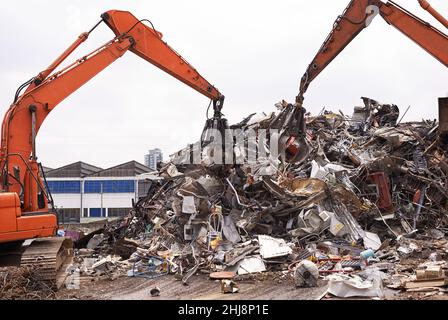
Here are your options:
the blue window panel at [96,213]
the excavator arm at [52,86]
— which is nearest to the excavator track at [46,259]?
the excavator arm at [52,86]

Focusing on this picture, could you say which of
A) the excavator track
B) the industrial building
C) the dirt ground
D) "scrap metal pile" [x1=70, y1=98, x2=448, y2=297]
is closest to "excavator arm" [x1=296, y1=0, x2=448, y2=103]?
"scrap metal pile" [x1=70, y1=98, x2=448, y2=297]

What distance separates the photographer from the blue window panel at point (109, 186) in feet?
91.9

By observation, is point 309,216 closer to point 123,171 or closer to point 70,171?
point 123,171

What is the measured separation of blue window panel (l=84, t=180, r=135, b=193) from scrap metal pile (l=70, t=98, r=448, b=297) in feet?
51.0

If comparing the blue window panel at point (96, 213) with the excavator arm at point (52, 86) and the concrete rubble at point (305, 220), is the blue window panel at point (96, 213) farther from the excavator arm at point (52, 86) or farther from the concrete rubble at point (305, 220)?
the excavator arm at point (52, 86)

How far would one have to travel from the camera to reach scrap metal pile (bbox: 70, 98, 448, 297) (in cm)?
851

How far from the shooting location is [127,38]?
966cm

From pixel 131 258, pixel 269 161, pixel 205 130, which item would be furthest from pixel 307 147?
pixel 131 258

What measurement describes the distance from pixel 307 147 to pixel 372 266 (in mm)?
4205

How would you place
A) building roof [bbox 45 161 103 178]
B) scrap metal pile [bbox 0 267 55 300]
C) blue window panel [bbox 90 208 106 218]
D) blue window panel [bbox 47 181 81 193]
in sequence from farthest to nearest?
building roof [bbox 45 161 103 178] < blue window panel [bbox 47 181 81 193] < blue window panel [bbox 90 208 106 218] < scrap metal pile [bbox 0 267 55 300]

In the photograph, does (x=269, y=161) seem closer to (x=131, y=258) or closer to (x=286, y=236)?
(x=286, y=236)

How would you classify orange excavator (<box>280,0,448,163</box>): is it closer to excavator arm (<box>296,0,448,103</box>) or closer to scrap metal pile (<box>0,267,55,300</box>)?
excavator arm (<box>296,0,448,103</box>)

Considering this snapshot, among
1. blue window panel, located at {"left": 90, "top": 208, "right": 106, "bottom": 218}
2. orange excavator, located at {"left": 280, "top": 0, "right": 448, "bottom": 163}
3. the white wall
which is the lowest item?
blue window panel, located at {"left": 90, "top": 208, "right": 106, "bottom": 218}

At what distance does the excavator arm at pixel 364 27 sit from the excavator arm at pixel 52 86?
2814 millimetres
